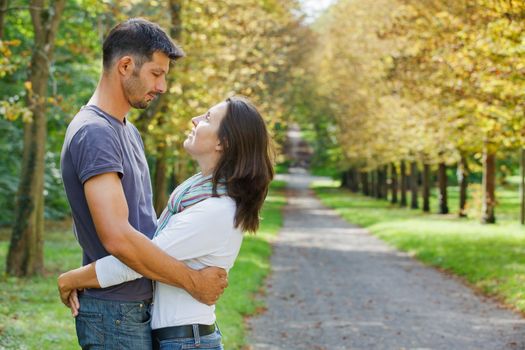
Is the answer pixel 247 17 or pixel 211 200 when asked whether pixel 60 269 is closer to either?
pixel 247 17

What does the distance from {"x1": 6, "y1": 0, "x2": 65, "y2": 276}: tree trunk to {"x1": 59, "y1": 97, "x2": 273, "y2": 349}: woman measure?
10466mm

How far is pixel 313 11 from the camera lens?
1521 inches

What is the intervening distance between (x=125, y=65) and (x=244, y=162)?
2.00 ft

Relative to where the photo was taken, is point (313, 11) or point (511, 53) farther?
point (313, 11)

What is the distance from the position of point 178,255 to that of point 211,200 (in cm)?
25

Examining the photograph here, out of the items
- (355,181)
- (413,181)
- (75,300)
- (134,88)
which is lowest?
(355,181)

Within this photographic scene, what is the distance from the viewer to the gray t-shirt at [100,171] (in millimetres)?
3088

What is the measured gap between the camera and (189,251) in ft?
10.6

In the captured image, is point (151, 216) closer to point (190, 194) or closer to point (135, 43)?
point (190, 194)

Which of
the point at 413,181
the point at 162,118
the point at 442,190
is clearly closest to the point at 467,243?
the point at 162,118

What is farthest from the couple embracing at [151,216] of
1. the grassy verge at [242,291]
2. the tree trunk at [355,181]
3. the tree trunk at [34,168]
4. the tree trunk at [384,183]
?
the tree trunk at [355,181]

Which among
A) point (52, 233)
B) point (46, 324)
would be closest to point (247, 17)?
point (52, 233)

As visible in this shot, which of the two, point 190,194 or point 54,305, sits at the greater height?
point 190,194

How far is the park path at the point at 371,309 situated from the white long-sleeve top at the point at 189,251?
654 centimetres
